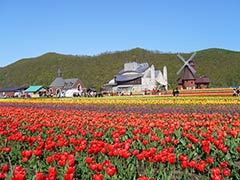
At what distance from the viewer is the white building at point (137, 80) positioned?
6606 centimetres

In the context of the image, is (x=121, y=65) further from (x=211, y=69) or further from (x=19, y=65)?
(x=19, y=65)

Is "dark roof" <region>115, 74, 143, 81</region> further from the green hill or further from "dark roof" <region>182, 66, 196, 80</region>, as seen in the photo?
the green hill

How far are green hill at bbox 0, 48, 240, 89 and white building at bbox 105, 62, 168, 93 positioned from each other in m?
9.64

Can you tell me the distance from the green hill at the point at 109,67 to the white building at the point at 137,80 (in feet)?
31.6

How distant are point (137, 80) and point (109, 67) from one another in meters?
38.3

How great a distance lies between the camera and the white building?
66.1 metres

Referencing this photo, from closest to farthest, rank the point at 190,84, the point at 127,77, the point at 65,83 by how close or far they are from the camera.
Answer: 1. the point at 190,84
2. the point at 127,77
3. the point at 65,83

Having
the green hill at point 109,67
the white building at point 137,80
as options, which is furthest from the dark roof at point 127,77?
the green hill at point 109,67

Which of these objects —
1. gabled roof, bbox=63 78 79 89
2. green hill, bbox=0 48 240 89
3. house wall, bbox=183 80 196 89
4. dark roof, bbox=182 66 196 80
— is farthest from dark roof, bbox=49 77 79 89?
house wall, bbox=183 80 196 89

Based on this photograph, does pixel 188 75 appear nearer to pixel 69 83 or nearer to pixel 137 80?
pixel 137 80

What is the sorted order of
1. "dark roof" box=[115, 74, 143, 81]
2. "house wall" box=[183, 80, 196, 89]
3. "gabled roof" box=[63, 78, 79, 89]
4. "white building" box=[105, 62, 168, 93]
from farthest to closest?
1. "gabled roof" box=[63, 78, 79, 89]
2. "dark roof" box=[115, 74, 143, 81]
3. "white building" box=[105, 62, 168, 93]
4. "house wall" box=[183, 80, 196, 89]

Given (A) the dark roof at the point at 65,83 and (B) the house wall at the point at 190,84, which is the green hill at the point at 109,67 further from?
(B) the house wall at the point at 190,84

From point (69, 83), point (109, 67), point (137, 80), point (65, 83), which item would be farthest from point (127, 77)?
point (109, 67)

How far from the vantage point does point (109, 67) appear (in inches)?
4077
